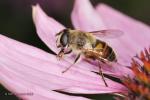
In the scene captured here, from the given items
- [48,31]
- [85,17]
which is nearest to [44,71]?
[48,31]

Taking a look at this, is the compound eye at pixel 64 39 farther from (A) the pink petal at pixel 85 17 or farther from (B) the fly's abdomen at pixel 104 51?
(A) the pink petal at pixel 85 17

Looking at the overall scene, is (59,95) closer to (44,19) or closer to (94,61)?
(94,61)

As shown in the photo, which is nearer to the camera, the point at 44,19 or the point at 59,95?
the point at 59,95

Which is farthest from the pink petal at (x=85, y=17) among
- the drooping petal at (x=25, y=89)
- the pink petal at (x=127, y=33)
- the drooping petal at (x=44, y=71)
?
the drooping petal at (x=25, y=89)

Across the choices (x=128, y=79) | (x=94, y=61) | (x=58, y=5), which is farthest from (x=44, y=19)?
(x=58, y=5)

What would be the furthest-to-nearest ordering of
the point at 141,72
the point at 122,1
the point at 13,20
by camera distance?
1. the point at 122,1
2. the point at 13,20
3. the point at 141,72

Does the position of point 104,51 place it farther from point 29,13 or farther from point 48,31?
point 29,13

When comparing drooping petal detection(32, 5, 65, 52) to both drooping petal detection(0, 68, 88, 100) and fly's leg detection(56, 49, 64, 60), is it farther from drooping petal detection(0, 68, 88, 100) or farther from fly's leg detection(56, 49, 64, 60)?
drooping petal detection(0, 68, 88, 100)
